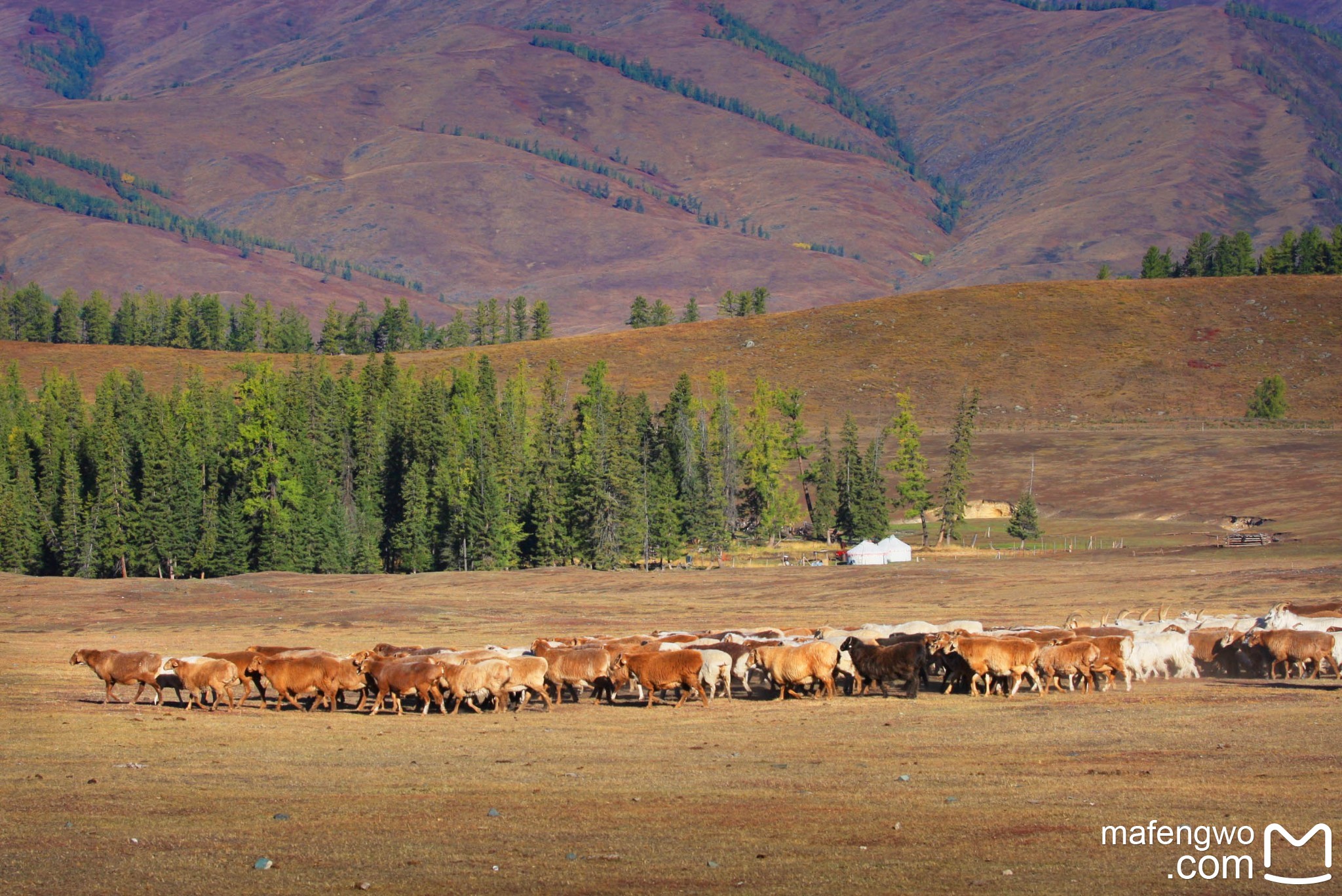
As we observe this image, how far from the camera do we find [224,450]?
89.1 metres

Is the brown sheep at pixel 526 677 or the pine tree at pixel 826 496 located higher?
the pine tree at pixel 826 496

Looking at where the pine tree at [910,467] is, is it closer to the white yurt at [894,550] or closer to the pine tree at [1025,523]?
the pine tree at [1025,523]

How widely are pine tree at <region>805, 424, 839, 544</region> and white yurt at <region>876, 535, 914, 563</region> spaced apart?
12.6 m

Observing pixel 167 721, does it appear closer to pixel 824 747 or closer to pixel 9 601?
pixel 824 747

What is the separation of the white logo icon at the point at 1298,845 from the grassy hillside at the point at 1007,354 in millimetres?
127040

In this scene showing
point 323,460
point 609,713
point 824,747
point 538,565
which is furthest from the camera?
point 323,460

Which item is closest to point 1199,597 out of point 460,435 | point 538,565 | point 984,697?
point 984,697

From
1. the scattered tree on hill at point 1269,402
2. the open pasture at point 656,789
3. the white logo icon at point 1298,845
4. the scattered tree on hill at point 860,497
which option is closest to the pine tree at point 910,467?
the scattered tree on hill at point 860,497

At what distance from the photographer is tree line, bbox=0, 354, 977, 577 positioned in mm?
83250

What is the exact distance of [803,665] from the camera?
28516 millimetres

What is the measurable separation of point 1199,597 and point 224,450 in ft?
212

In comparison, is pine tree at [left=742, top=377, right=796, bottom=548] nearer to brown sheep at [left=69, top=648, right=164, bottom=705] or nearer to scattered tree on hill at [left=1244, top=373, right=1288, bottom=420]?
scattered tree on hill at [left=1244, top=373, right=1288, bottom=420]

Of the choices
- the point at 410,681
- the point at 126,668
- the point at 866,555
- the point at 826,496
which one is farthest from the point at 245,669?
the point at 826,496

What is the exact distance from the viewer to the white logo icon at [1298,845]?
41.1ft
